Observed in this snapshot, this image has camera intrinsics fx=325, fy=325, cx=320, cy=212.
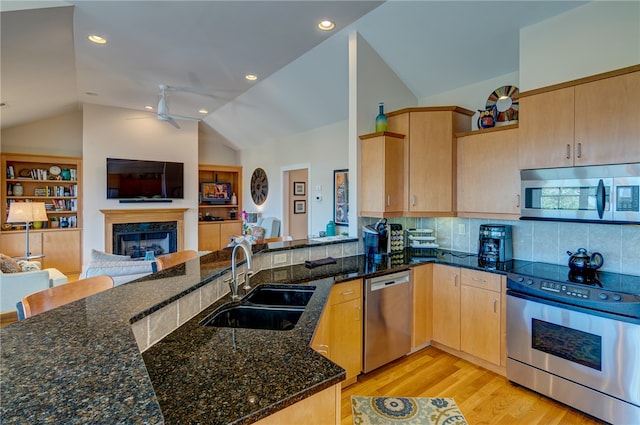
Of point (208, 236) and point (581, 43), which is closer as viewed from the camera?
point (581, 43)

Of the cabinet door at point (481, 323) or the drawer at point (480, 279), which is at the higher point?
the drawer at point (480, 279)

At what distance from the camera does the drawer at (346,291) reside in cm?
231

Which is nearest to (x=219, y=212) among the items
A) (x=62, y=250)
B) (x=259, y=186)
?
(x=259, y=186)

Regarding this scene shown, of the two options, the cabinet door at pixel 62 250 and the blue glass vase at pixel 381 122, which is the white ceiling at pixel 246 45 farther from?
the cabinet door at pixel 62 250

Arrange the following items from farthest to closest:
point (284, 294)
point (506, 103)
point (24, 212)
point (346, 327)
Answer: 1. point (24, 212)
2. point (506, 103)
3. point (346, 327)
4. point (284, 294)

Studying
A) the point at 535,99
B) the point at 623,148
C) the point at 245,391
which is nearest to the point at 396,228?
the point at 535,99

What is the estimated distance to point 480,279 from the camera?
106 inches

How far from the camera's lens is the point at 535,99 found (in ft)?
8.36

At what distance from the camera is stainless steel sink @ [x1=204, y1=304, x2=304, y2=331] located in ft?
5.66

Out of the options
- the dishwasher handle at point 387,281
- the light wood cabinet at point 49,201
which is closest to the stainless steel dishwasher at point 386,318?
the dishwasher handle at point 387,281

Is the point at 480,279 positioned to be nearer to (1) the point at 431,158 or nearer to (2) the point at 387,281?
(2) the point at 387,281

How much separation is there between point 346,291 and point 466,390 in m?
1.21

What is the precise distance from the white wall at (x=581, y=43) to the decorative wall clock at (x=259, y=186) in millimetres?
5760

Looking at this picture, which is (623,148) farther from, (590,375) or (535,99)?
(590,375)
